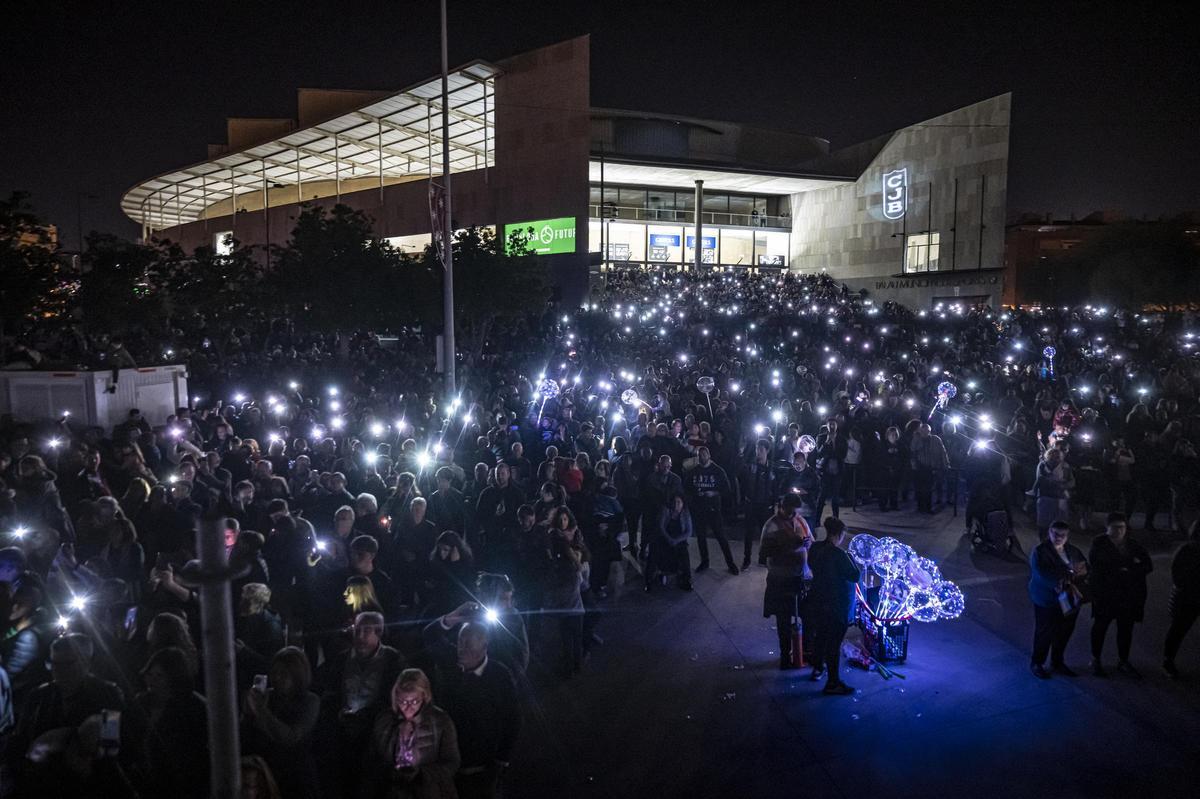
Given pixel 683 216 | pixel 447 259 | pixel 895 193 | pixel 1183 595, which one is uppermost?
pixel 895 193

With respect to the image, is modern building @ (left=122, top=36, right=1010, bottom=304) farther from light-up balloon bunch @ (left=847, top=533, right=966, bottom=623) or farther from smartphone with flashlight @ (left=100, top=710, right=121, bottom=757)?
smartphone with flashlight @ (left=100, top=710, right=121, bottom=757)

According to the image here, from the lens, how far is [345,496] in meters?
8.16

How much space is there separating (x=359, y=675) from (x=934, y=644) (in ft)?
17.7

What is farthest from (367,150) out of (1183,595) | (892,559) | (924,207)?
(1183,595)

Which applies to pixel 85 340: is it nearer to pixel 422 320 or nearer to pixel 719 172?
pixel 422 320

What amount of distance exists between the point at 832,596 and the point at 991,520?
4.82 meters

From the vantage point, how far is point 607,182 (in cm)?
5153

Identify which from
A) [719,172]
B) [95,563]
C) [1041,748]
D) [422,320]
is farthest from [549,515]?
[719,172]

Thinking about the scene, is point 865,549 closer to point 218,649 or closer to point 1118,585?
point 1118,585

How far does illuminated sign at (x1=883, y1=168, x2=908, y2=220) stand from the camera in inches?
1917

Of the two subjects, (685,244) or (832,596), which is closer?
(832,596)

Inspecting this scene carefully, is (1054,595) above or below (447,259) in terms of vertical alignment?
below

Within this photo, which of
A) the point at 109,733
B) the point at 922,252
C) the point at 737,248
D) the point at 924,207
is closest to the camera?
the point at 109,733

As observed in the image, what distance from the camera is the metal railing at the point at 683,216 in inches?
2081
